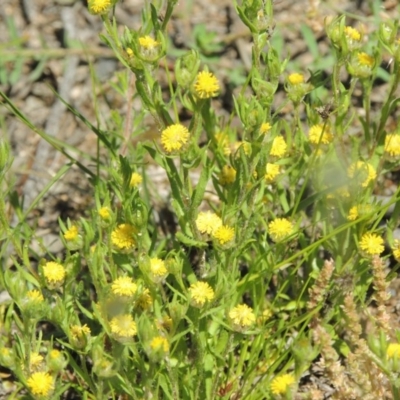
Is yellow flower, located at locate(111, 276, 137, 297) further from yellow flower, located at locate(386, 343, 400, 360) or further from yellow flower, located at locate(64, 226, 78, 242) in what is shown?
yellow flower, located at locate(386, 343, 400, 360)

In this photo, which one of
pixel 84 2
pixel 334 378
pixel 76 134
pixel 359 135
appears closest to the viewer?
pixel 334 378

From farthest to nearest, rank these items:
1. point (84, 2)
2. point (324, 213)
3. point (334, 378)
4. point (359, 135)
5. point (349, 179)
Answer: point (84, 2) → point (359, 135) → point (324, 213) → point (349, 179) → point (334, 378)

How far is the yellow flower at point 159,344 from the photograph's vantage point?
1.78 metres

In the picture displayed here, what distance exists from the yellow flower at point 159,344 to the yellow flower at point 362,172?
0.70 m

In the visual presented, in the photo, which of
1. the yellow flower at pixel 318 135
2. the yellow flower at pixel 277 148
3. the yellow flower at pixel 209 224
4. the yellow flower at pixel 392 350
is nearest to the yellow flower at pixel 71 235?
the yellow flower at pixel 209 224

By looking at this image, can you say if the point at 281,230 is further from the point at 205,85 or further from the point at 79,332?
the point at 79,332

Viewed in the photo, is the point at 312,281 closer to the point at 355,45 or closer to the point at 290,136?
the point at 290,136

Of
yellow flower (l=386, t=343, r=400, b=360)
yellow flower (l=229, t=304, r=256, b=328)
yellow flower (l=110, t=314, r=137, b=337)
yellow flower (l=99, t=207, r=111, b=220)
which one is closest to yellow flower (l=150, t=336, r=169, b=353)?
yellow flower (l=110, t=314, r=137, b=337)

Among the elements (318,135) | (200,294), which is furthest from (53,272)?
(318,135)

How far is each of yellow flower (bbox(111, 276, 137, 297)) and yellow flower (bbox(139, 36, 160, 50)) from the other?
55 centimetres

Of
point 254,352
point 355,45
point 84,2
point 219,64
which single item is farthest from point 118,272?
point 84,2

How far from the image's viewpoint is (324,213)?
2404 millimetres

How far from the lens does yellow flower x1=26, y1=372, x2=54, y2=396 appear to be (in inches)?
76.5

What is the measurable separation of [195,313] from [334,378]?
361mm
